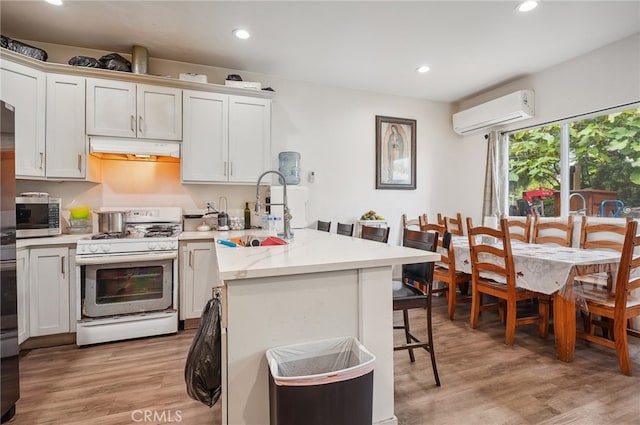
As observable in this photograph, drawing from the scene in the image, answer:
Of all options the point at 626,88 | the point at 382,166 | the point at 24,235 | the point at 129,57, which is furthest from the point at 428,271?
the point at 129,57

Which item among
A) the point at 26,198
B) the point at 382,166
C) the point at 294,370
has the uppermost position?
the point at 382,166

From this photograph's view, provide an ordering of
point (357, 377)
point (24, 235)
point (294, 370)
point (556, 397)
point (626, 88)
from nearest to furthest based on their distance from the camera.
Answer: point (357, 377)
point (294, 370)
point (556, 397)
point (24, 235)
point (626, 88)

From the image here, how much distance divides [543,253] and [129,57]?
4343mm

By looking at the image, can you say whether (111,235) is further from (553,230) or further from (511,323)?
(553,230)

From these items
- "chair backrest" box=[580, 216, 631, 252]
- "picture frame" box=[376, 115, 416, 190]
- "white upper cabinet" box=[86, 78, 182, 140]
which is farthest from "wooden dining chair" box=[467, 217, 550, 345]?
"white upper cabinet" box=[86, 78, 182, 140]

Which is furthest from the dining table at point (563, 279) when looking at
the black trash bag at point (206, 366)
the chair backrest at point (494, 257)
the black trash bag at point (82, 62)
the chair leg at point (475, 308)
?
the black trash bag at point (82, 62)

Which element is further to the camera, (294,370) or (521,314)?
(521,314)

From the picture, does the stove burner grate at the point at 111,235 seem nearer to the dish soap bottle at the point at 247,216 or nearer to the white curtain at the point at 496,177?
the dish soap bottle at the point at 247,216

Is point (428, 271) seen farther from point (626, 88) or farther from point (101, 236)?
point (626, 88)

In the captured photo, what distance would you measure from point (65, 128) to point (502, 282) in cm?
407

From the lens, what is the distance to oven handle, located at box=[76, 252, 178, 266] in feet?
8.17

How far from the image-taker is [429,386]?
1.97 metres

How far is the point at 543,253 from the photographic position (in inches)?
101

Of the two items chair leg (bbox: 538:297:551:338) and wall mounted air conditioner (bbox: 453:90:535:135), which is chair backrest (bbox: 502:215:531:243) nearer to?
chair leg (bbox: 538:297:551:338)
